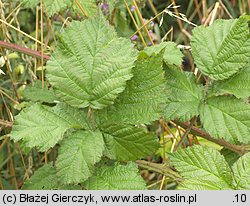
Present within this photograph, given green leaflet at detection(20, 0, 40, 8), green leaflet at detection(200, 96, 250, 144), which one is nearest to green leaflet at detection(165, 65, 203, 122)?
green leaflet at detection(200, 96, 250, 144)

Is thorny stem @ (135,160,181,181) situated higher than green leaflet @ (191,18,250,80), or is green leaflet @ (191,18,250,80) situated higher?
green leaflet @ (191,18,250,80)

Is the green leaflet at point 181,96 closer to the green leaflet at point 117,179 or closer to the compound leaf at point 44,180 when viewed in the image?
the green leaflet at point 117,179

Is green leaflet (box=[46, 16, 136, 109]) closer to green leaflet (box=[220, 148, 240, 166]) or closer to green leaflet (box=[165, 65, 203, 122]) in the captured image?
green leaflet (box=[165, 65, 203, 122])

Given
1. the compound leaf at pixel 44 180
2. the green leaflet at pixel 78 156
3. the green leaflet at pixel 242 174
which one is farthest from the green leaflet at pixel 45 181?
the green leaflet at pixel 242 174

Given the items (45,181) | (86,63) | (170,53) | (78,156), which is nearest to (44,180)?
(45,181)

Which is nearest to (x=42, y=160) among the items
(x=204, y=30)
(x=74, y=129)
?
(x=74, y=129)
